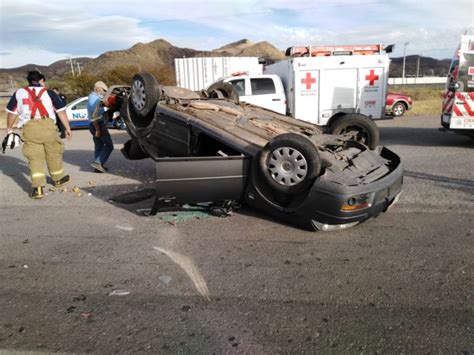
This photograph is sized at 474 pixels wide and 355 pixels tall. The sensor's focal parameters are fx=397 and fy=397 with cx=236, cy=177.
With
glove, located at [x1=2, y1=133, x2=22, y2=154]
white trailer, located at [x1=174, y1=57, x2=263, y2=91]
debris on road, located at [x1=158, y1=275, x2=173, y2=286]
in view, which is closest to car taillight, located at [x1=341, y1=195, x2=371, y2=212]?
debris on road, located at [x1=158, y1=275, x2=173, y2=286]

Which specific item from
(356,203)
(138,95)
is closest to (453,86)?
(356,203)

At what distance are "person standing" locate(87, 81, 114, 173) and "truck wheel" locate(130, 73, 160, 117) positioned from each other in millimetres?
1492

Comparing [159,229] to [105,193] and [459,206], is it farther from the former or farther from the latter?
[459,206]

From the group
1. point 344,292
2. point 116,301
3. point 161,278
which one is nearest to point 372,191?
point 344,292

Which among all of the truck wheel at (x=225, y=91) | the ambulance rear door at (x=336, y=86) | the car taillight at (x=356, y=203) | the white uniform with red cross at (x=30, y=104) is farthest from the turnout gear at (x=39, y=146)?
the ambulance rear door at (x=336, y=86)

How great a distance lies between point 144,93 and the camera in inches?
226

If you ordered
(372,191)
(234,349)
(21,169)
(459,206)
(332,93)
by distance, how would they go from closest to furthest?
(234,349) → (372,191) → (459,206) → (21,169) → (332,93)

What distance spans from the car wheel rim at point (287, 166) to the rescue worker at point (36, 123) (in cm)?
385

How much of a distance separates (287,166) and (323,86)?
6.79m

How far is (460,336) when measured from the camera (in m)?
2.55

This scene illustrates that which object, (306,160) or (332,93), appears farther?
(332,93)

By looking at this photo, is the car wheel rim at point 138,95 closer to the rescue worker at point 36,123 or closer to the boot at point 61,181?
the rescue worker at point 36,123

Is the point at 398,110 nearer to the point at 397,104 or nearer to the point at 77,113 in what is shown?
the point at 397,104

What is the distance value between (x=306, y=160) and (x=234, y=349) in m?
2.20
